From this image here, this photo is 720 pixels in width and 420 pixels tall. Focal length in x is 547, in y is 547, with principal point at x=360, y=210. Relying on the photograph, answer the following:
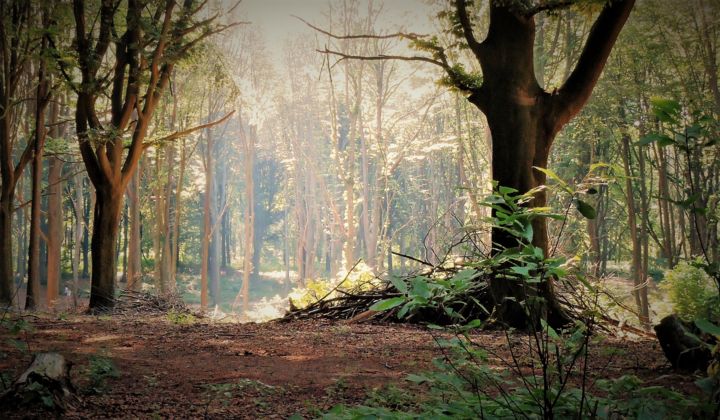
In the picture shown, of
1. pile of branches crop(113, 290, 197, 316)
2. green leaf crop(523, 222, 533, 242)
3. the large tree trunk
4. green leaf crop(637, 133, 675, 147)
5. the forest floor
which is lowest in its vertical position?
pile of branches crop(113, 290, 197, 316)

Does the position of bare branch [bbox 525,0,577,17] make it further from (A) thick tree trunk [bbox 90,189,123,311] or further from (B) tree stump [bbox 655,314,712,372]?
(A) thick tree trunk [bbox 90,189,123,311]

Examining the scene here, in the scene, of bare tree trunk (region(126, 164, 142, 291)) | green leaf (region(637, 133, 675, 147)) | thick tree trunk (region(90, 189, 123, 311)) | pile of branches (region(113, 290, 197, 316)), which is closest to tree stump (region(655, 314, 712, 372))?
green leaf (region(637, 133, 675, 147))

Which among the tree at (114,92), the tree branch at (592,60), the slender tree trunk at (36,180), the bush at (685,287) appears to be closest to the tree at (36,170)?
the slender tree trunk at (36,180)

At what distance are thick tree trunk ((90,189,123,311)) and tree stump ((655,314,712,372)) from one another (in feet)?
27.3

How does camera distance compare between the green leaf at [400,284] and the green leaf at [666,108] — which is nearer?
the green leaf at [400,284]

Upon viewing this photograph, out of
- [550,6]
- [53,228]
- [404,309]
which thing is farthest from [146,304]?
[404,309]

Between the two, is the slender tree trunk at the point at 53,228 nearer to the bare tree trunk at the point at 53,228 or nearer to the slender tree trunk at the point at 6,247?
the bare tree trunk at the point at 53,228

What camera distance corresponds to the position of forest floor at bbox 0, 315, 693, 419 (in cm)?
275

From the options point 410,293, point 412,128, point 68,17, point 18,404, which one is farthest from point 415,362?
point 412,128

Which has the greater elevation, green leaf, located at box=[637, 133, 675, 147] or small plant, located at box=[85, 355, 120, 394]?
green leaf, located at box=[637, 133, 675, 147]

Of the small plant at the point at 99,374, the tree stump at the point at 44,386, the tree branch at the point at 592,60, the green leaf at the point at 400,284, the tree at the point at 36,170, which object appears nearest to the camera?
the green leaf at the point at 400,284

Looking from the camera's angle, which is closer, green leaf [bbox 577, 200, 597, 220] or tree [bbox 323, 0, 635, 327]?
green leaf [bbox 577, 200, 597, 220]

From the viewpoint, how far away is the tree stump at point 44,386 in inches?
95.0

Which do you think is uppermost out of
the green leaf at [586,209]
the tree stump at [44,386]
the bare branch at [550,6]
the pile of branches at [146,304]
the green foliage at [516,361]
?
the bare branch at [550,6]
